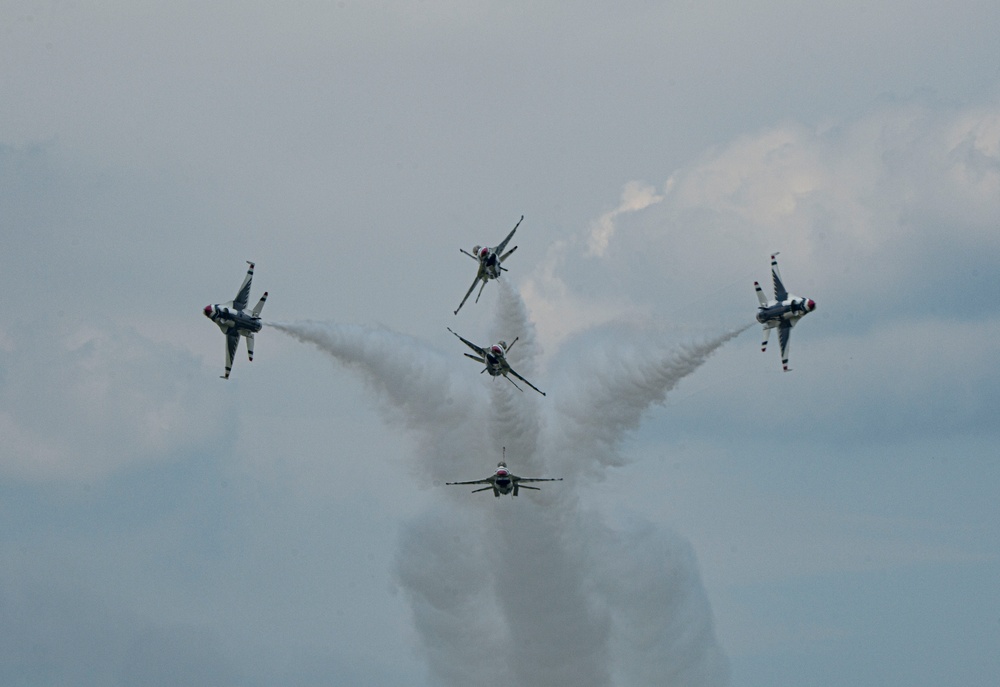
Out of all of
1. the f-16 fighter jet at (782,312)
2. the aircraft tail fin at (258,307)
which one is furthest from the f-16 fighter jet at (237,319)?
the f-16 fighter jet at (782,312)

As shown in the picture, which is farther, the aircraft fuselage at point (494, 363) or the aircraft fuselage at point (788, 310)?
the aircraft fuselage at point (494, 363)

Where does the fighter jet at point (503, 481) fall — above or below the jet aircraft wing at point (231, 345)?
below

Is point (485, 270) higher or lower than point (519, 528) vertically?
higher

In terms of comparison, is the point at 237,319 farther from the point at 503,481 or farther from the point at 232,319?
the point at 503,481

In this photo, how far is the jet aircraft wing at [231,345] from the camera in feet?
436

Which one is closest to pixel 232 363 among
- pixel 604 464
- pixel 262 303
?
pixel 262 303

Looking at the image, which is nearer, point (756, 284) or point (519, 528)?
point (756, 284)

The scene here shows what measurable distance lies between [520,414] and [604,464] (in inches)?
301

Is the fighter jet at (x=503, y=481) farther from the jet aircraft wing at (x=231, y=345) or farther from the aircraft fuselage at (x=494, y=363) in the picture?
the jet aircraft wing at (x=231, y=345)

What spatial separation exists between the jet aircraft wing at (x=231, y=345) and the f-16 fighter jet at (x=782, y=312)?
115 ft

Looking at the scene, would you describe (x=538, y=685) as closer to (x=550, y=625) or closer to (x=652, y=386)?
(x=550, y=625)

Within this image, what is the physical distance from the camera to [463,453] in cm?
14450

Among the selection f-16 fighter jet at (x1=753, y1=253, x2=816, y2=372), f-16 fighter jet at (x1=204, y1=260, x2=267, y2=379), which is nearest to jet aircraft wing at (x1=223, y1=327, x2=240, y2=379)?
f-16 fighter jet at (x1=204, y1=260, x2=267, y2=379)

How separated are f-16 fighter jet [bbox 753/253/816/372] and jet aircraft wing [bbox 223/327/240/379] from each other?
3502 cm
